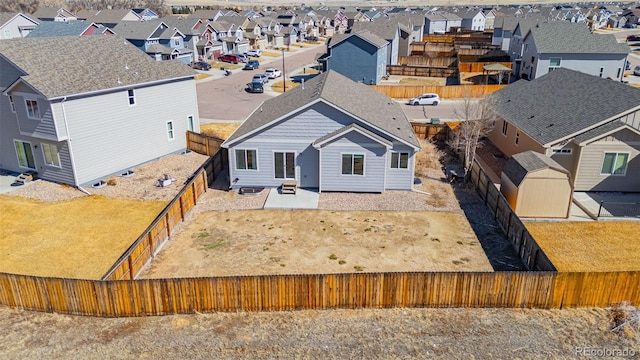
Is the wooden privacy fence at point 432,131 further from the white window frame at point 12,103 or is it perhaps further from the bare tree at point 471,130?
the white window frame at point 12,103

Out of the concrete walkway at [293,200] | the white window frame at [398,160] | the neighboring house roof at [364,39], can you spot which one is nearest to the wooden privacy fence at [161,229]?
the concrete walkway at [293,200]

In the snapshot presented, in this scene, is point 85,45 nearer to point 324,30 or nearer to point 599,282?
point 599,282

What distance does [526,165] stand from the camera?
2439cm

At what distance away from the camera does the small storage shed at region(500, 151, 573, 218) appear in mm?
23578

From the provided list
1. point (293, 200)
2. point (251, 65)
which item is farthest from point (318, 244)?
point (251, 65)

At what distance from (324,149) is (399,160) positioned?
177 inches

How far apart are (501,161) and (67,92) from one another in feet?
93.6

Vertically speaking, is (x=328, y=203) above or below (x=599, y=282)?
below

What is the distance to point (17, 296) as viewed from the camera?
15.8 meters

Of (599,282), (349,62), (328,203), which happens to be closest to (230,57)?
(349,62)

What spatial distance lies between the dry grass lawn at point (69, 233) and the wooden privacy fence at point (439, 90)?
34.8m

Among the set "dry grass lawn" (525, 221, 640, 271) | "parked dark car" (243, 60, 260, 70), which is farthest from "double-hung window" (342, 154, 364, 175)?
"parked dark car" (243, 60, 260, 70)

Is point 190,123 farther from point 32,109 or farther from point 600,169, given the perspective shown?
point 600,169

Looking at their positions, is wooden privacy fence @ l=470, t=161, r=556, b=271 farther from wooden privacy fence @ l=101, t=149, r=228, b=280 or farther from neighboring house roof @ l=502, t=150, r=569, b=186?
wooden privacy fence @ l=101, t=149, r=228, b=280
